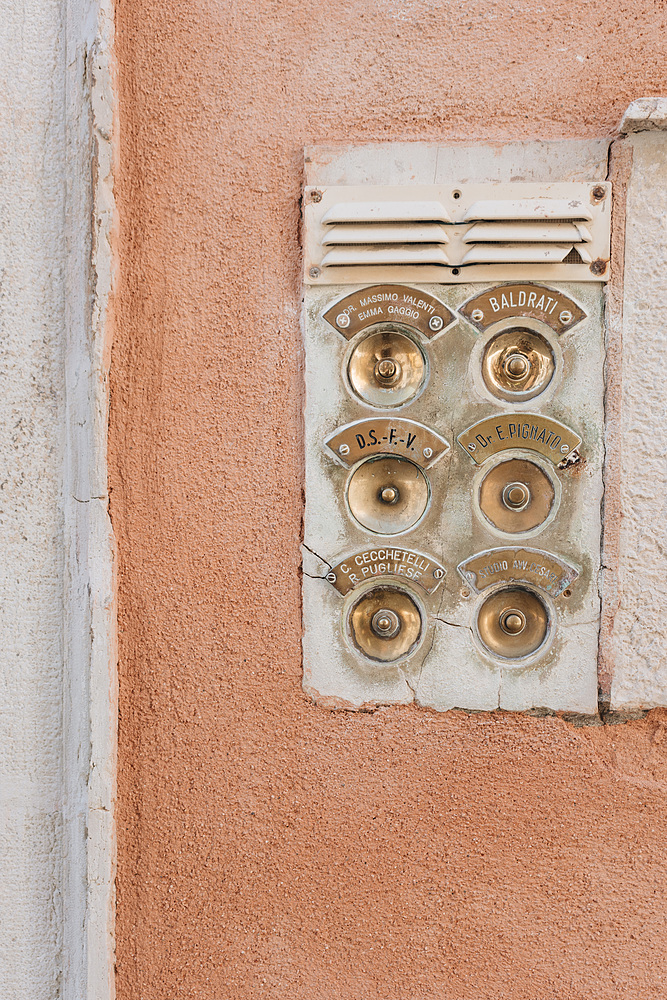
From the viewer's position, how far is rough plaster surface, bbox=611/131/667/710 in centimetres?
117

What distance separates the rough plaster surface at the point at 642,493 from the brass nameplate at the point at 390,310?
1.28 feet

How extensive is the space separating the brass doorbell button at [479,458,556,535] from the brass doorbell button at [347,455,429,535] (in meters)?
0.14

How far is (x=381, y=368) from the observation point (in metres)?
1.21

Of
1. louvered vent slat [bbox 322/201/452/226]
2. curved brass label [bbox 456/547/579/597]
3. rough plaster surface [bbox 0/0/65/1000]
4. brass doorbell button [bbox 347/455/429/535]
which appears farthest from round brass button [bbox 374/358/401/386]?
rough plaster surface [bbox 0/0/65/1000]

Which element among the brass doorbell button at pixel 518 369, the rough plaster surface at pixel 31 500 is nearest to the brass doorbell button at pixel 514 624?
Answer: the brass doorbell button at pixel 518 369

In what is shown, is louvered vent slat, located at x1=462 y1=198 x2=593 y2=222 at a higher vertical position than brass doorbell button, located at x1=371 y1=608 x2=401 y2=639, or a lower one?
higher

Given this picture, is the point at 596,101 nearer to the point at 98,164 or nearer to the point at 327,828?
the point at 98,164

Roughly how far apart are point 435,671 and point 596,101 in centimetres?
124

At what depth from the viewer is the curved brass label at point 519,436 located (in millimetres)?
1182

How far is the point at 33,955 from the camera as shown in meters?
1.23

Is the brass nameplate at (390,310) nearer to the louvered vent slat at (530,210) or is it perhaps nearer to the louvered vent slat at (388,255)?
the louvered vent slat at (388,255)

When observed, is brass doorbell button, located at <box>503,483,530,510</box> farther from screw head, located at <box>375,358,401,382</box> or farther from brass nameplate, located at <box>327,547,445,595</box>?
screw head, located at <box>375,358,401,382</box>

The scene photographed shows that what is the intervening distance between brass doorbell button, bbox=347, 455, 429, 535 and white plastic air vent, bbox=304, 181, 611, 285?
0.40 metres

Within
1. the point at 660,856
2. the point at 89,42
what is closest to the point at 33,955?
the point at 660,856
